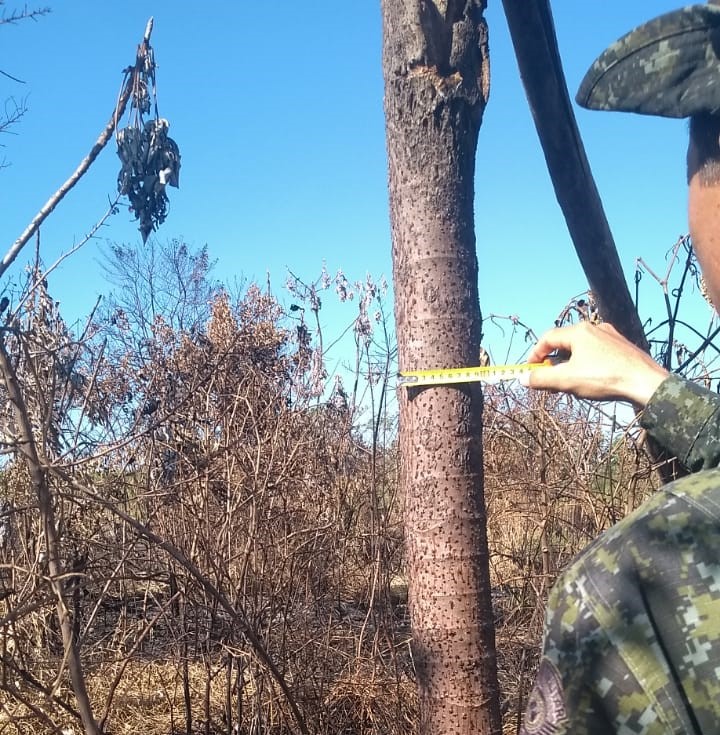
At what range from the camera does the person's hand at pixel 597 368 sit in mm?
1333

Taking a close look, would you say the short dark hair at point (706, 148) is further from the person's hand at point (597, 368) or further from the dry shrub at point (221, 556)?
the dry shrub at point (221, 556)

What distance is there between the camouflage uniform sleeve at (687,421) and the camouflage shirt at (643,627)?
0.34m

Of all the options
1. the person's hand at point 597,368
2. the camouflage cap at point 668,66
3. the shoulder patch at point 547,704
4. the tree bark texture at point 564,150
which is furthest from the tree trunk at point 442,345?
the shoulder patch at point 547,704

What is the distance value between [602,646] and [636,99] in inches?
27.5

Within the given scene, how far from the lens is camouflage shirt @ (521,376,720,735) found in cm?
68

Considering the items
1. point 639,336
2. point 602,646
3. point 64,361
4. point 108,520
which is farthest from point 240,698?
point 602,646

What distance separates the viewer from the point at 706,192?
36.0 inches

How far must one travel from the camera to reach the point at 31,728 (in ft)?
12.9

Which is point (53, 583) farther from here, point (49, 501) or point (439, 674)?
point (439, 674)

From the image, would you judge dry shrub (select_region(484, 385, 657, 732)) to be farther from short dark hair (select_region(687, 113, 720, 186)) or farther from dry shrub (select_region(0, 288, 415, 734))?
short dark hair (select_region(687, 113, 720, 186))

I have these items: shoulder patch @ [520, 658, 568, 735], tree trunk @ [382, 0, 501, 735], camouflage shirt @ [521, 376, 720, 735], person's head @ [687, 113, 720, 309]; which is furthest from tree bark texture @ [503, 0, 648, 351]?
shoulder patch @ [520, 658, 568, 735]

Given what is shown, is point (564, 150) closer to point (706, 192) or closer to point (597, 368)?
point (597, 368)

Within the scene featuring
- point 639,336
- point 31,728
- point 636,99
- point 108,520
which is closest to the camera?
point 636,99

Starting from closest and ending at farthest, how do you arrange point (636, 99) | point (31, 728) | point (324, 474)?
point (636, 99)
point (31, 728)
point (324, 474)
